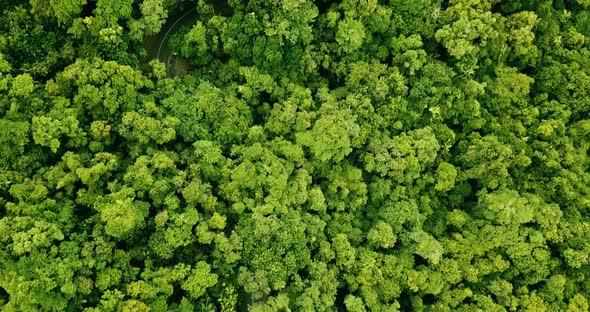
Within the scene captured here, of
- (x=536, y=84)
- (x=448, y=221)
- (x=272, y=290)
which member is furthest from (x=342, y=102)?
(x=536, y=84)

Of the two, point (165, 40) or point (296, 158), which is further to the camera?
point (165, 40)

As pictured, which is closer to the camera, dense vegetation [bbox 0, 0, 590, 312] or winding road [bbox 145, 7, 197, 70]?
dense vegetation [bbox 0, 0, 590, 312]

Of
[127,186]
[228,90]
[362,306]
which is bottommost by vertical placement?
[362,306]

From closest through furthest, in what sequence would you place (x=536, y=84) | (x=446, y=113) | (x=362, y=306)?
(x=362, y=306) < (x=446, y=113) < (x=536, y=84)

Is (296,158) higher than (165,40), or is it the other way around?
(165,40)

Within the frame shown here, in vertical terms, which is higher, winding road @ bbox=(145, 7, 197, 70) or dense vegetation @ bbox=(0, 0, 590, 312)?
winding road @ bbox=(145, 7, 197, 70)

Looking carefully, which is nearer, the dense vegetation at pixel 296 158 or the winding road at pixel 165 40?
the dense vegetation at pixel 296 158

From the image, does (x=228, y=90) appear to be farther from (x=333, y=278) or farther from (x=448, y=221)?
(x=448, y=221)

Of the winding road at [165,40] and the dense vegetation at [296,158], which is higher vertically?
the winding road at [165,40]
